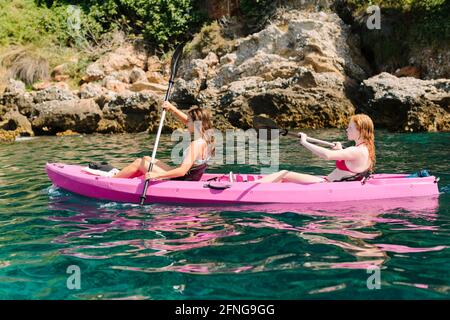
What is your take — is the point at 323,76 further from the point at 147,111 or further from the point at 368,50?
the point at 147,111

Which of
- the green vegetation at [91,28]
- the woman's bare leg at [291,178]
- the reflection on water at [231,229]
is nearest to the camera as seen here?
the reflection on water at [231,229]

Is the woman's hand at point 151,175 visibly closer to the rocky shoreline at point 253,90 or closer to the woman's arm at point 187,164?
the woman's arm at point 187,164

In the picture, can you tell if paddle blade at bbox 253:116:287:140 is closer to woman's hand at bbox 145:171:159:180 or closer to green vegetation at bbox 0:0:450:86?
green vegetation at bbox 0:0:450:86

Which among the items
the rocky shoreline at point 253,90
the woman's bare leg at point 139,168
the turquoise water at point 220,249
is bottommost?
the turquoise water at point 220,249

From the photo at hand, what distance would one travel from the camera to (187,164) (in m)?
5.68

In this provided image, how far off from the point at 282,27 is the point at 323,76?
2.65m

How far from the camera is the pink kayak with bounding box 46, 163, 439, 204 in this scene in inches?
213

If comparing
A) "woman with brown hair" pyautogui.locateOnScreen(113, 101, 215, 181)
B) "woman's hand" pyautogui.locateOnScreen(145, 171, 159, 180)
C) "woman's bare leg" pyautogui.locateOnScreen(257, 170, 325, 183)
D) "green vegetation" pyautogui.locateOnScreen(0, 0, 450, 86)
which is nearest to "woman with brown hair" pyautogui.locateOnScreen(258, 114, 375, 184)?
"woman's bare leg" pyautogui.locateOnScreen(257, 170, 325, 183)

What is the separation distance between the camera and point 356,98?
526 inches

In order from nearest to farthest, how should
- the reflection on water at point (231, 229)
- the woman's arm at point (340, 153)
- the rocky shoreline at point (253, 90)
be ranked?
the reflection on water at point (231, 229) → the woman's arm at point (340, 153) → the rocky shoreline at point (253, 90)

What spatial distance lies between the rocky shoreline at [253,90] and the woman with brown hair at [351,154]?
670 cm

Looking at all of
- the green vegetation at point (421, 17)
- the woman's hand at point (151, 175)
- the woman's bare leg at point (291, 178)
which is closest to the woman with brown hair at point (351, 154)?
the woman's bare leg at point (291, 178)

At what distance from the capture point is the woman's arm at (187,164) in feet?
18.3
